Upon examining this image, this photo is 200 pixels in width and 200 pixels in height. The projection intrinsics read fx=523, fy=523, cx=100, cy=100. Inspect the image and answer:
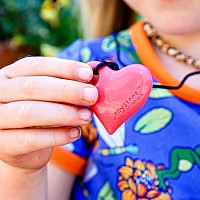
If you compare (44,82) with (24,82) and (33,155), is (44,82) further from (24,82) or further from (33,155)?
(33,155)

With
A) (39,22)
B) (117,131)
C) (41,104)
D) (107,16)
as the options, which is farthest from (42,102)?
(39,22)

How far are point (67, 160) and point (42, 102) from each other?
1.36 feet

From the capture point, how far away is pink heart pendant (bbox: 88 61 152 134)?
0.72 meters

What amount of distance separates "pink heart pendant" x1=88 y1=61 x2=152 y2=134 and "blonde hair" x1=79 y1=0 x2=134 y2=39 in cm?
69

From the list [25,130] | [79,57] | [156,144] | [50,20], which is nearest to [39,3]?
[50,20]

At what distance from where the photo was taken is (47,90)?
765 mm

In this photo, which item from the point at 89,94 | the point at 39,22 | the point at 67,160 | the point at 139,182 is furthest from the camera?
the point at 39,22

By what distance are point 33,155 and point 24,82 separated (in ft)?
0.52

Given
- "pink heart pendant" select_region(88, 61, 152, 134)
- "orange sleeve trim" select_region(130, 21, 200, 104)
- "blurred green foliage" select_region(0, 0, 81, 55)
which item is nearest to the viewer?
A: "pink heart pendant" select_region(88, 61, 152, 134)

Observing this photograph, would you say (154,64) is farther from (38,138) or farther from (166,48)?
(38,138)

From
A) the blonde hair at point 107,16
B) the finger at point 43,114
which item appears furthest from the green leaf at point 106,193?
the blonde hair at point 107,16

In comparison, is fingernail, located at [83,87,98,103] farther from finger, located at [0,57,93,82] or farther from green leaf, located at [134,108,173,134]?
green leaf, located at [134,108,173,134]

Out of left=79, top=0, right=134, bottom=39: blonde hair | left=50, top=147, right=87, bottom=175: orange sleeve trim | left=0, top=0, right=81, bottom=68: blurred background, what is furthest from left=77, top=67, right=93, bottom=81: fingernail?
left=0, top=0, right=81, bottom=68: blurred background

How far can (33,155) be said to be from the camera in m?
0.90
